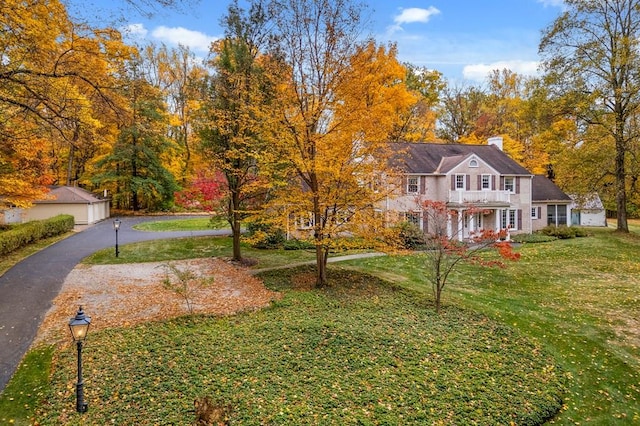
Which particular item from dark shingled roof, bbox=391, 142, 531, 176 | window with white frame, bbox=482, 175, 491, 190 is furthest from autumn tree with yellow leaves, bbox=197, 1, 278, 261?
window with white frame, bbox=482, 175, 491, 190

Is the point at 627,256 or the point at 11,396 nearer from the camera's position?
the point at 11,396

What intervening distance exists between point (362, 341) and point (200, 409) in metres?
3.82

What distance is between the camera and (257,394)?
628cm

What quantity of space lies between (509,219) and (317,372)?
23.3 meters

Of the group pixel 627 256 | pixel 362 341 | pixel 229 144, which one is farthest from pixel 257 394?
pixel 627 256

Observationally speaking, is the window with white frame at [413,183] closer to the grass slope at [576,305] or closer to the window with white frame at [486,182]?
the window with white frame at [486,182]

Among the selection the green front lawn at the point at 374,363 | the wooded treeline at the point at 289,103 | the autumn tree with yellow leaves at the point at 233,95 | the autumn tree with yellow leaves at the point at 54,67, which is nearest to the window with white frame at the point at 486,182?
the wooded treeline at the point at 289,103

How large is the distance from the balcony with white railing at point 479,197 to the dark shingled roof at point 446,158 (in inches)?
66.8

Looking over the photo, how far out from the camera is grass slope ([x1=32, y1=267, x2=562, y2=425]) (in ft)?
19.3

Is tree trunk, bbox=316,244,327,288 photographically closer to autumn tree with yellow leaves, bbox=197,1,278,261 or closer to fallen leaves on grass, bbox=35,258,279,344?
fallen leaves on grass, bbox=35,258,279,344

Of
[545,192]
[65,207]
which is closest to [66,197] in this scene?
[65,207]

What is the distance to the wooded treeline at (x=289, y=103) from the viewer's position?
9.21 m

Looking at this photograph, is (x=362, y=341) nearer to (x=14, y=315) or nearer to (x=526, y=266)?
(x=14, y=315)

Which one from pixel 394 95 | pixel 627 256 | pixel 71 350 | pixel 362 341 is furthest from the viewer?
pixel 394 95
